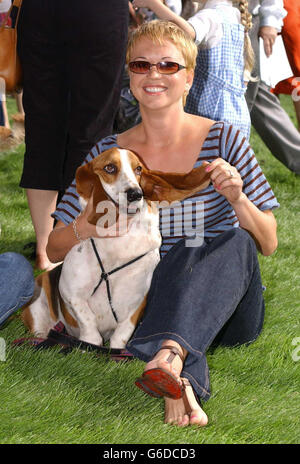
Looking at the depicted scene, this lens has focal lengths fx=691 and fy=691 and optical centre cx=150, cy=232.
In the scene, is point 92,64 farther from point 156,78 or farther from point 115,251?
point 115,251

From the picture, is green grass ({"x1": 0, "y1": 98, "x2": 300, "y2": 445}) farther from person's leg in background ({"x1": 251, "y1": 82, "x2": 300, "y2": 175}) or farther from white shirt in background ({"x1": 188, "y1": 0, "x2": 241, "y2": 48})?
person's leg in background ({"x1": 251, "y1": 82, "x2": 300, "y2": 175})

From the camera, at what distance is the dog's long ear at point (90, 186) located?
2.57 metres

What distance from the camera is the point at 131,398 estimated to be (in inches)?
102

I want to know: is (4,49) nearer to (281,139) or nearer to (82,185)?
(82,185)

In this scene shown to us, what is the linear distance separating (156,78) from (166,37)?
0.18m

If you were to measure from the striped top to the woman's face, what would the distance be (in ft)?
0.84

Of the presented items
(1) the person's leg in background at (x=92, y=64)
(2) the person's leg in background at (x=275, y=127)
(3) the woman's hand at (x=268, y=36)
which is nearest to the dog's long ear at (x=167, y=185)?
(1) the person's leg in background at (x=92, y=64)

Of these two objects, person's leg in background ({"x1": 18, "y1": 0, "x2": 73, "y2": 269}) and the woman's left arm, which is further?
person's leg in background ({"x1": 18, "y1": 0, "x2": 73, "y2": 269})

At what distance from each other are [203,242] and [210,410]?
64cm

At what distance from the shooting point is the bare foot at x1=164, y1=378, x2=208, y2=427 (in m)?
2.41

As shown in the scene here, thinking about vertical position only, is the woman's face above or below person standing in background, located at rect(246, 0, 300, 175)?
above

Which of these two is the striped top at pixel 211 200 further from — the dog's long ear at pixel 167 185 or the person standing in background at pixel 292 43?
the person standing in background at pixel 292 43

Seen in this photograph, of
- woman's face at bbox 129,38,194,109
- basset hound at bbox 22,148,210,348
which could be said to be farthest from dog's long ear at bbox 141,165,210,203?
woman's face at bbox 129,38,194,109

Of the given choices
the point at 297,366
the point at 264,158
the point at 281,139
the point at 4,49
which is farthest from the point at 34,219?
the point at 264,158
